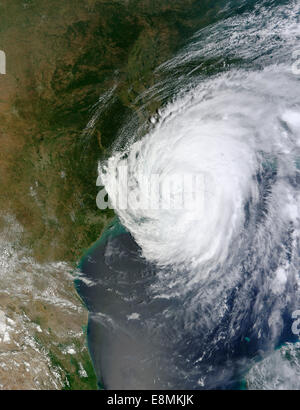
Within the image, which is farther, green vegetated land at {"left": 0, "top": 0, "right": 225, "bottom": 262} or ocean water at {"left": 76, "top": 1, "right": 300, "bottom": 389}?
green vegetated land at {"left": 0, "top": 0, "right": 225, "bottom": 262}

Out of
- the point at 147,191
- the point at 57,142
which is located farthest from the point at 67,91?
the point at 147,191

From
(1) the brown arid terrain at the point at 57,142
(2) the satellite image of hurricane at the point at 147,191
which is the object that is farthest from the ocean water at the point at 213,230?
(1) the brown arid terrain at the point at 57,142

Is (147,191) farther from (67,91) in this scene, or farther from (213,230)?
(67,91)

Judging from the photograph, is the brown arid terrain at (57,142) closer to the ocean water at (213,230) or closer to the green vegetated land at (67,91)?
the green vegetated land at (67,91)

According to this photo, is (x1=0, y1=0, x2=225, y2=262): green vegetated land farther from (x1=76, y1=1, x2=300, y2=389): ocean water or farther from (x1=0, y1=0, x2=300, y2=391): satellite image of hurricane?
(x1=76, y1=1, x2=300, y2=389): ocean water

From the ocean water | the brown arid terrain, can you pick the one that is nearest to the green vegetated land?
the brown arid terrain
